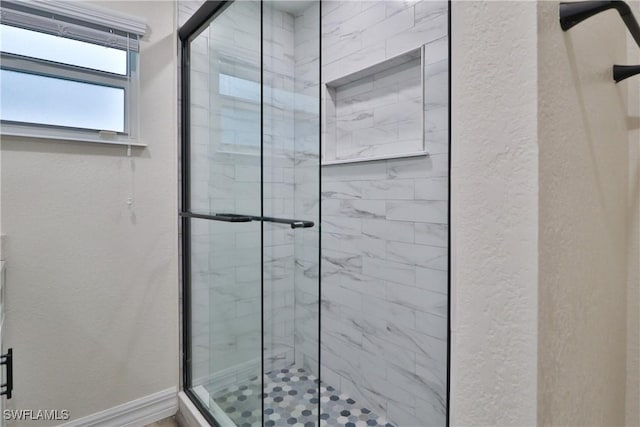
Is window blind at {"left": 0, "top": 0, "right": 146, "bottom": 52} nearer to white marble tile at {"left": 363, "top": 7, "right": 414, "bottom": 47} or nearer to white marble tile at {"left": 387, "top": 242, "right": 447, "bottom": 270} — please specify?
white marble tile at {"left": 363, "top": 7, "right": 414, "bottom": 47}

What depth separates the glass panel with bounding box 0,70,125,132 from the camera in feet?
4.55

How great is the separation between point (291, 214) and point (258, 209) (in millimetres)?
162

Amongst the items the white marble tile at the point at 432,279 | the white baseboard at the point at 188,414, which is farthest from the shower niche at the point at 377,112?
the white baseboard at the point at 188,414

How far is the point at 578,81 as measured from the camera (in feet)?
1.76

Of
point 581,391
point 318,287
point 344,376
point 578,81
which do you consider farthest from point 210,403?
point 578,81

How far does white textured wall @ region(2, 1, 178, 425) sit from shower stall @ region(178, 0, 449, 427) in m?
0.11

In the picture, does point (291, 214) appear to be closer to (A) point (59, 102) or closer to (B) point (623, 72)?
(B) point (623, 72)

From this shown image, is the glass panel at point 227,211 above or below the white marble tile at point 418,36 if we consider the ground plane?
below

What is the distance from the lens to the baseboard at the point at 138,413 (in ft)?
5.10

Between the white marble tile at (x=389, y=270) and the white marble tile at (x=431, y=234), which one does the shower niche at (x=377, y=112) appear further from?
the white marble tile at (x=389, y=270)

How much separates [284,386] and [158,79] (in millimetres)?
1519

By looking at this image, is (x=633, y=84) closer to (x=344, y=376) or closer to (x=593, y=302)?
(x=593, y=302)

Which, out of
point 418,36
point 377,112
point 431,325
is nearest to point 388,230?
point 431,325

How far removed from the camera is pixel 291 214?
1.13 metres
